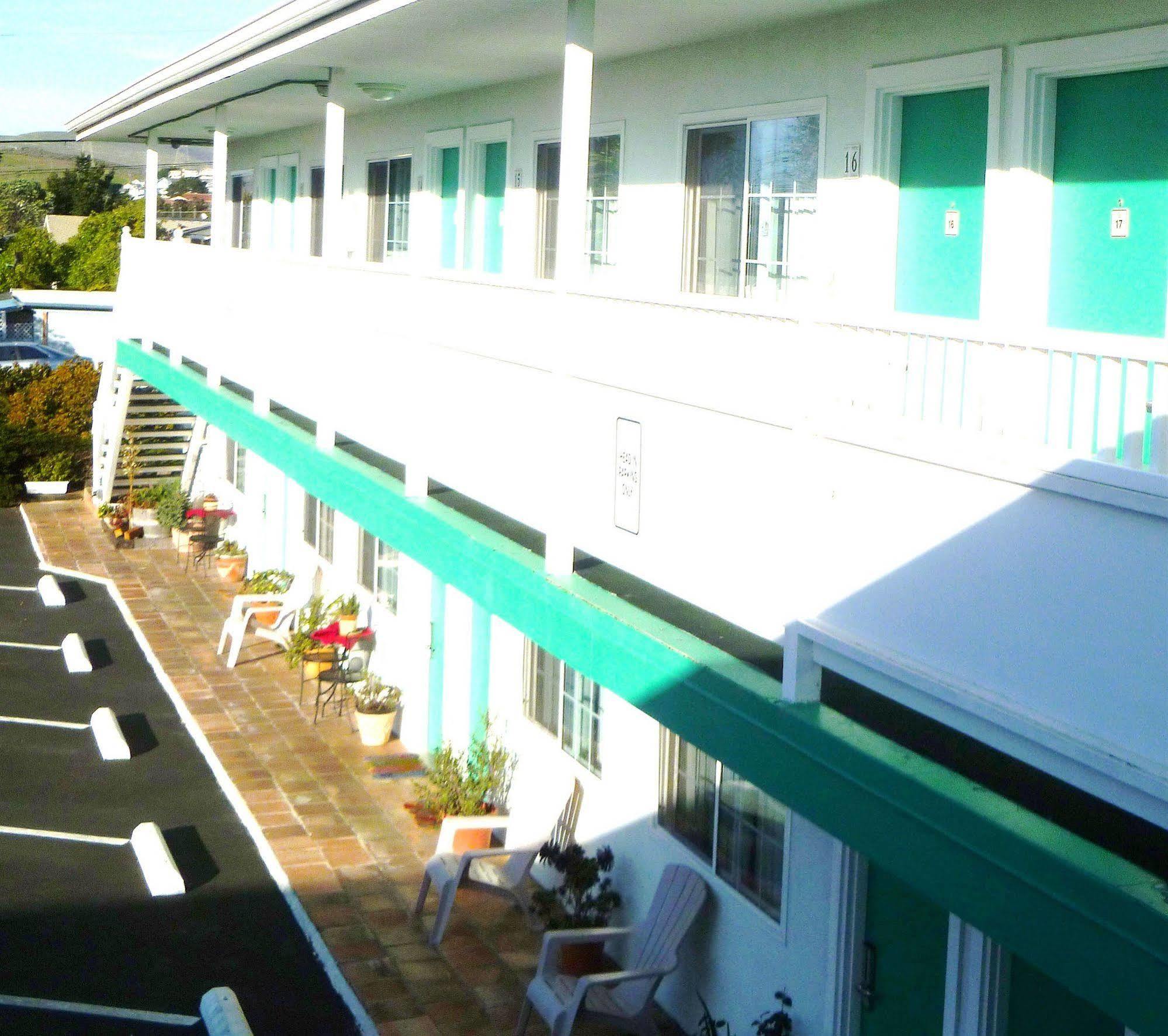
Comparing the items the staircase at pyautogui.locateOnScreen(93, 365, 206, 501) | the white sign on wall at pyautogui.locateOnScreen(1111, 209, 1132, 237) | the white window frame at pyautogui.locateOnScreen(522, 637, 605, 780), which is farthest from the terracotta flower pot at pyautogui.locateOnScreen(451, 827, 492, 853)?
the staircase at pyautogui.locateOnScreen(93, 365, 206, 501)

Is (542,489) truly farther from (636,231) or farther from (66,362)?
(66,362)

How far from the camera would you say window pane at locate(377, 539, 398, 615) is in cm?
1577

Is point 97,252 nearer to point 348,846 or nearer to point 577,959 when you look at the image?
point 348,846

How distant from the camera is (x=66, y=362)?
31.1m

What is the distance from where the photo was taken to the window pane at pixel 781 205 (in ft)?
29.2

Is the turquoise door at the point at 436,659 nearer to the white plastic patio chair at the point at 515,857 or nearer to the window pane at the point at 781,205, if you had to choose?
the white plastic patio chair at the point at 515,857

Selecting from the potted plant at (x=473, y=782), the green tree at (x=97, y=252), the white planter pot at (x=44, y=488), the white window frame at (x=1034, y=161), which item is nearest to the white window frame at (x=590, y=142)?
the white window frame at (x=1034, y=161)

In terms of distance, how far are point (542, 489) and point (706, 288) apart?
2.45 m

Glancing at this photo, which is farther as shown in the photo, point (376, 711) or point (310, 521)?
point (310, 521)

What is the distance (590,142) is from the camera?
36.6ft

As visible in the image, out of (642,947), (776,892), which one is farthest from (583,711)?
(776,892)

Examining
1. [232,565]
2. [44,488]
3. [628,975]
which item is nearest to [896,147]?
[628,975]

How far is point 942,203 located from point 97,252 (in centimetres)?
5496

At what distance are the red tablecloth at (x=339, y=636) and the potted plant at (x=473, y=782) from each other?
3.31 meters
